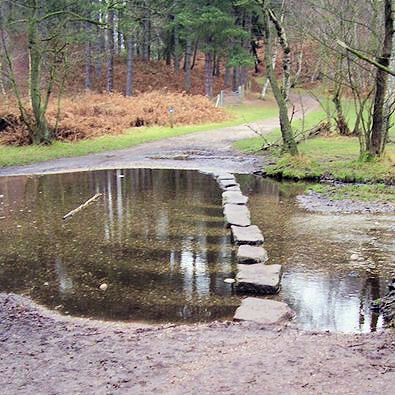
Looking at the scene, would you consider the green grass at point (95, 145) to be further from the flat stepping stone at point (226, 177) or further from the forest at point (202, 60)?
the flat stepping stone at point (226, 177)

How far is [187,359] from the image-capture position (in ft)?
12.4

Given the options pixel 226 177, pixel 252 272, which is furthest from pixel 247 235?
pixel 226 177

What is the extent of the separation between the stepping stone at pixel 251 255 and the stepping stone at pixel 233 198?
2.76 m

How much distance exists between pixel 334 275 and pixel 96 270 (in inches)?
109

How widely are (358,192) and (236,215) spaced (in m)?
3.31

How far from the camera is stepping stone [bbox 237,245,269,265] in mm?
6176

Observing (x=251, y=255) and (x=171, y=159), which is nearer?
(x=251, y=255)

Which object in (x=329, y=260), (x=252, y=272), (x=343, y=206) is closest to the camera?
(x=252, y=272)

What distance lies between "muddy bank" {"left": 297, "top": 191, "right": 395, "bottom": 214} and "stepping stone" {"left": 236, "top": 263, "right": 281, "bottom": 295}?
3649mm

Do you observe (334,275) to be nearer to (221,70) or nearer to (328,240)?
(328,240)

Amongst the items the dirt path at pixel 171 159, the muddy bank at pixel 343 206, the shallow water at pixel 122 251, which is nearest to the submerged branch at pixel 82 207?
the shallow water at pixel 122 251

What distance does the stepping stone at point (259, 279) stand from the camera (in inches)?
212

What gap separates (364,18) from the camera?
17.3m

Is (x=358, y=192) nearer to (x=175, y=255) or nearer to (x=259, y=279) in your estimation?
(x=175, y=255)
